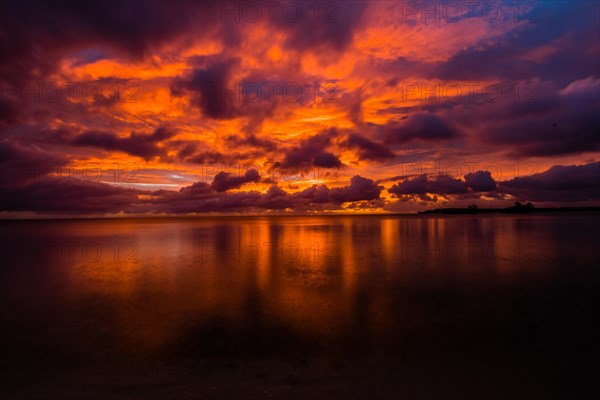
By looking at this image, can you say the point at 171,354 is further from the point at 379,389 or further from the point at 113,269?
the point at 113,269

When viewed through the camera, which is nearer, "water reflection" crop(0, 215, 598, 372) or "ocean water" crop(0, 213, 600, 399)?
"ocean water" crop(0, 213, 600, 399)

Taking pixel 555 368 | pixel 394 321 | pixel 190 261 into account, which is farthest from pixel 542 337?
pixel 190 261

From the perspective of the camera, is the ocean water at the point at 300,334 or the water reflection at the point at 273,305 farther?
the water reflection at the point at 273,305

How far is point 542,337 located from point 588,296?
21.1ft

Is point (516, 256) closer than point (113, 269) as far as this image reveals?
No

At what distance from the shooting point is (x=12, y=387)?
5.80 meters

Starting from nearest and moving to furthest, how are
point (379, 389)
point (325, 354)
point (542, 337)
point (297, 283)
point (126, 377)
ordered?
point (379, 389)
point (126, 377)
point (325, 354)
point (542, 337)
point (297, 283)

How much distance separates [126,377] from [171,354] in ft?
3.63

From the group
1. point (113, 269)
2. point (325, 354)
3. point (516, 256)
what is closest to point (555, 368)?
point (325, 354)

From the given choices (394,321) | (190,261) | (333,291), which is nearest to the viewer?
(394,321)

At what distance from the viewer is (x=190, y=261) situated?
71.5 ft

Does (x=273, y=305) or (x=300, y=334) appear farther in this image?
(x=273, y=305)

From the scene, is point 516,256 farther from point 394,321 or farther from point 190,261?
point 190,261

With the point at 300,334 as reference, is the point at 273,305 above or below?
below
